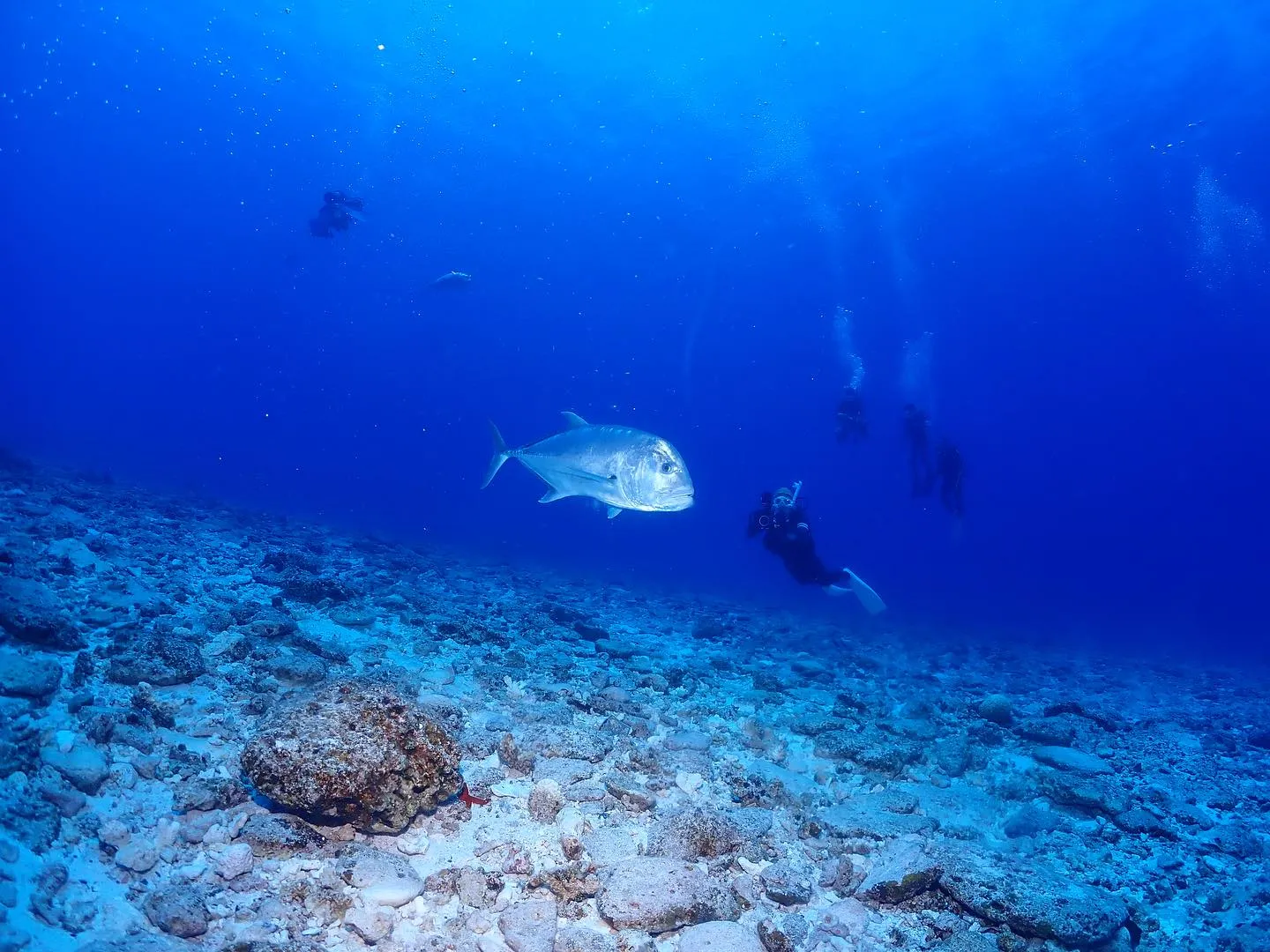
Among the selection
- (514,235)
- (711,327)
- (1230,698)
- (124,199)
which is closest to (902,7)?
(1230,698)

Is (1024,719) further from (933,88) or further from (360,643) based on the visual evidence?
(933,88)

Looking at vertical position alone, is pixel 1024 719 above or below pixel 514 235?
below

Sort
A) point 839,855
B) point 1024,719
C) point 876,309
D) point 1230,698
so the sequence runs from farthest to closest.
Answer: point 876,309
point 1230,698
point 1024,719
point 839,855

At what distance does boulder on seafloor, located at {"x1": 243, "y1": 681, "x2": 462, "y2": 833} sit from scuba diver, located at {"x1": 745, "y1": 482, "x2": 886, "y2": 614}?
8.74 metres

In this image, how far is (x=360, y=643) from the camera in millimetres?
6621

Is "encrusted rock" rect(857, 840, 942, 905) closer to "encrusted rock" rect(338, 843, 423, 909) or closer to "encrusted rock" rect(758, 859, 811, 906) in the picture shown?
"encrusted rock" rect(758, 859, 811, 906)

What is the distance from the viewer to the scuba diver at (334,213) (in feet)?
62.4

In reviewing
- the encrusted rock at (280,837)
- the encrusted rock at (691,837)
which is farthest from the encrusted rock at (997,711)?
the encrusted rock at (280,837)

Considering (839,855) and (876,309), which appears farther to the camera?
(876,309)

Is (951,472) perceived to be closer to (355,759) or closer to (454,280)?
(454,280)

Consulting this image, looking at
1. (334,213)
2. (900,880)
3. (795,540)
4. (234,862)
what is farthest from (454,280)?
(900,880)

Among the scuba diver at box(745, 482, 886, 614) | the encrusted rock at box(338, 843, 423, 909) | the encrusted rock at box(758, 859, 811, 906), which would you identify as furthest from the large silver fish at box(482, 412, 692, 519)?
the scuba diver at box(745, 482, 886, 614)

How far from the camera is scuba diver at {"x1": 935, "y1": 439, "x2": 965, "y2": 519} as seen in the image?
23.8m

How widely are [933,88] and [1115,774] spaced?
33.4 m
